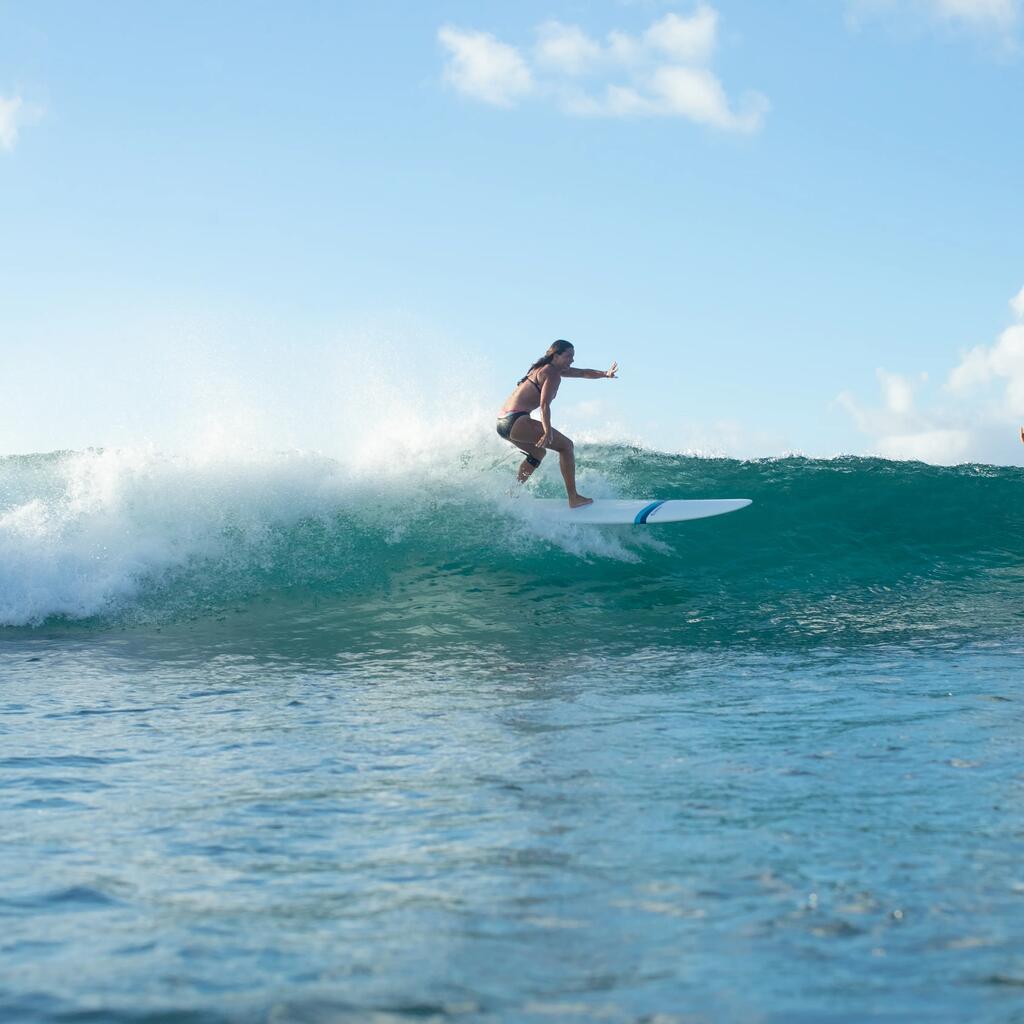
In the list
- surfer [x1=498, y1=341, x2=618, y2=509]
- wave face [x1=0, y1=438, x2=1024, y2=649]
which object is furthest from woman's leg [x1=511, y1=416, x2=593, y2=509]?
wave face [x1=0, y1=438, x2=1024, y2=649]

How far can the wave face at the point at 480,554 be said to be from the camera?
9.25 m

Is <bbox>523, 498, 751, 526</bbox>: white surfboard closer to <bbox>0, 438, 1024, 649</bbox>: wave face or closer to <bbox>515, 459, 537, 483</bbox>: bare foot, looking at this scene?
<bbox>0, 438, 1024, 649</bbox>: wave face

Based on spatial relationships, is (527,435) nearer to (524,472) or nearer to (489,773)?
(524,472)

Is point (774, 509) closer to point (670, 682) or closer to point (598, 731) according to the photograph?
point (670, 682)

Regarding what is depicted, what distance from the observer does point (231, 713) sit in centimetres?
574

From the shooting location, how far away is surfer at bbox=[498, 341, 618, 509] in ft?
32.9

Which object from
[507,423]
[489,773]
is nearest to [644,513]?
[507,423]

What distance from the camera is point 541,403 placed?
9.97 m

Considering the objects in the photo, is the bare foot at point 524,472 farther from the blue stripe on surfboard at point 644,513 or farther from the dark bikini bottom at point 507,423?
the blue stripe on surfboard at point 644,513

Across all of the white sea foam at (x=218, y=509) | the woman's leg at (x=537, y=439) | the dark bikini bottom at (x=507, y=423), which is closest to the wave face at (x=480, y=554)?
the white sea foam at (x=218, y=509)

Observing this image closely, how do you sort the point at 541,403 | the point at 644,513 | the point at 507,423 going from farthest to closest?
the point at 644,513, the point at 507,423, the point at 541,403

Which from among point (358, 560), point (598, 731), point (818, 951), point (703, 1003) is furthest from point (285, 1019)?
point (358, 560)

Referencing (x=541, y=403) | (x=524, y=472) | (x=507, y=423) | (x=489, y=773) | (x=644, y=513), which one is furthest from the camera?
(x=524, y=472)

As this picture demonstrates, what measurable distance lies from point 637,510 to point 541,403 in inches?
67.5
